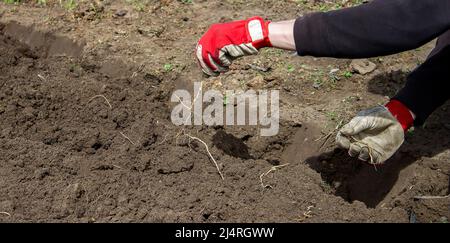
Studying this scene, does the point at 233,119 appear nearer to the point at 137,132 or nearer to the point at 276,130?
the point at 276,130

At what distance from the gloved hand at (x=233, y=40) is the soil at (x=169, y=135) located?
664 millimetres

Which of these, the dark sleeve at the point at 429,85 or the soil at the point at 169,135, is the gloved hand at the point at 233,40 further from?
the dark sleeve at the point at 429,85

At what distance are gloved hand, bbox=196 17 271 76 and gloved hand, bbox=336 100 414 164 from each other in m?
0.66

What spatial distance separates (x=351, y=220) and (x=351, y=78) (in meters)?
1.64

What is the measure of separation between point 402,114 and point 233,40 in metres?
1.07

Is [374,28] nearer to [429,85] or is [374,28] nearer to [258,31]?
[258,31]

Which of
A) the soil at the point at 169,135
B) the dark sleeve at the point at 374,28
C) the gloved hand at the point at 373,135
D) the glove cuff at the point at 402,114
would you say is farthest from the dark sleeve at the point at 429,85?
the dark sleeve at the point at 374,28

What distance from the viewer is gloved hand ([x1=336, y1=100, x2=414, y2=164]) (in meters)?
3.15

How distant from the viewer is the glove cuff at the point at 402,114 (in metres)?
3.30

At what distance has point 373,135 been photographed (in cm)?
325

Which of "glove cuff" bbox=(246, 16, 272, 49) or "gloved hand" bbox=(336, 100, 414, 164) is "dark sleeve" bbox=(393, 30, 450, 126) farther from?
"glove cuff" bbox=(246, 16, 272, 49)

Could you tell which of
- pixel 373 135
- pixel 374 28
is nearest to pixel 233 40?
pixel 374 28
